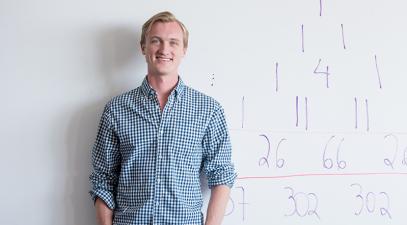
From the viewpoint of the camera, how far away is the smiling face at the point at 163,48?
1.00 m

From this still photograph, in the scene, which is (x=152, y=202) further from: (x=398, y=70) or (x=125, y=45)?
(x=398, y=70)

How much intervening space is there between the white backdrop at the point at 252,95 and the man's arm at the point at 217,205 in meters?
0.10

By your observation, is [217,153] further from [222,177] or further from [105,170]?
[105,170]

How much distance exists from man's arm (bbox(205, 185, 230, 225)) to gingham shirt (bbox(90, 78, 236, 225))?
2 cm

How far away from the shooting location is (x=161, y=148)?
3.22 ft

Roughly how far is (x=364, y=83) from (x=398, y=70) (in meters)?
0.12

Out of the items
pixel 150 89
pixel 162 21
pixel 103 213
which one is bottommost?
pixel 103 213

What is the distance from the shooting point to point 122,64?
1107mm

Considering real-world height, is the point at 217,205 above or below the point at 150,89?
below

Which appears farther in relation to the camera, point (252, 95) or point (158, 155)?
point (252, 95)

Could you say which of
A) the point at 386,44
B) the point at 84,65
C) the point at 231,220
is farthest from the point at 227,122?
the point at 386,44

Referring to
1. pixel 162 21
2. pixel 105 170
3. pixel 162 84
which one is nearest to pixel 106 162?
pixel 105 170

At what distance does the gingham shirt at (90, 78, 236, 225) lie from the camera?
972mm

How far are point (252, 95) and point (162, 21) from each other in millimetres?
327
